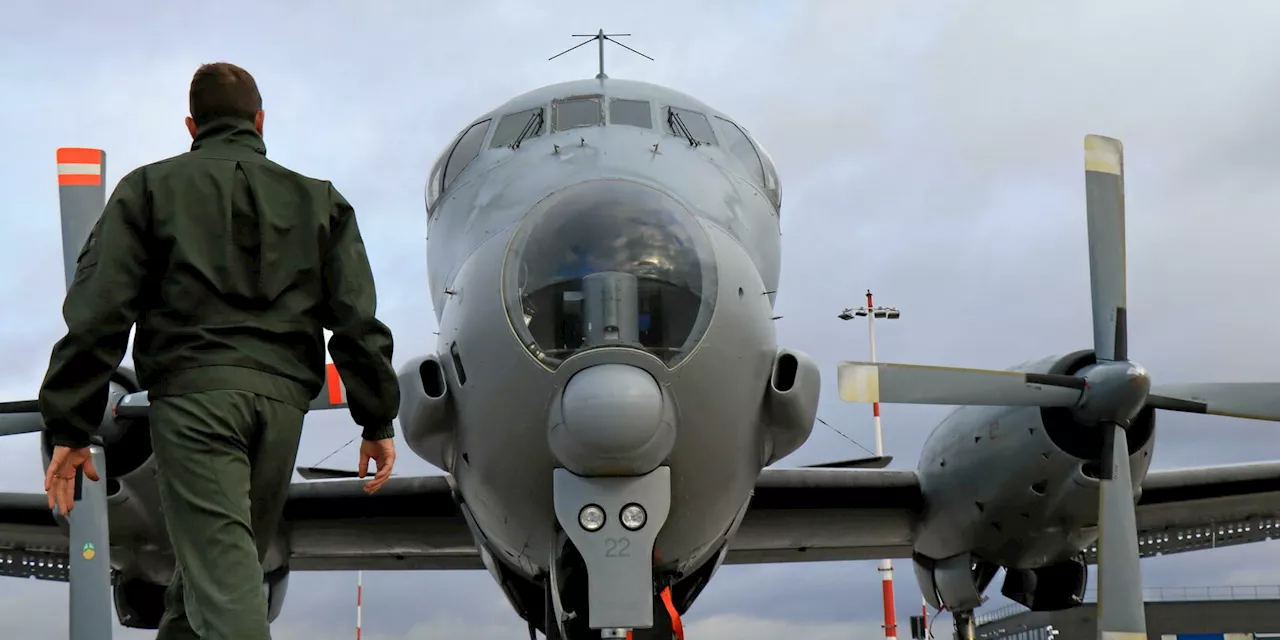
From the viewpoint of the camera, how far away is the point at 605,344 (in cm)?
674

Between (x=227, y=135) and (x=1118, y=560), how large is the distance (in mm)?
9121

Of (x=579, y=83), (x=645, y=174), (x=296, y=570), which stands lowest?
(x=296, y=570)

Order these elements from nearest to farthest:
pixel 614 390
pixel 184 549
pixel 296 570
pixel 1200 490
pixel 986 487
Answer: pixel 184 549 → pixel 614 390 → pixel 986 487 → pixel 1200 490 → pixel 296 570

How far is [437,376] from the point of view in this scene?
7.77 metres

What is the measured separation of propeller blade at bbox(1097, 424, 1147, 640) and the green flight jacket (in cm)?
845

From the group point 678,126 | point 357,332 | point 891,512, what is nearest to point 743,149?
point 678,126

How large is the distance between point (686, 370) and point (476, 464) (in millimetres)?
1690

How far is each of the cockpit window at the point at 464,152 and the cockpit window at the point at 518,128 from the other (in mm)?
170

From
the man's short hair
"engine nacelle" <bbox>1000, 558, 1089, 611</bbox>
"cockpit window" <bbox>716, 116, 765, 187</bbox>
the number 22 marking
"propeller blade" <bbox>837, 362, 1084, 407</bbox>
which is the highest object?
"cockpit window" <bbox>716, 116, 765, 187</bbox>

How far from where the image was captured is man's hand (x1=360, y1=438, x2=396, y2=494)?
354 cm

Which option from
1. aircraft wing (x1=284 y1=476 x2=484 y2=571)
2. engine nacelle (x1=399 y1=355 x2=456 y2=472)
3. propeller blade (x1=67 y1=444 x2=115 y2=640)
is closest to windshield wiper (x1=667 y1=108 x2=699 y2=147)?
engine nacelle (x1=399 y1=355 x2=456 y2=472)

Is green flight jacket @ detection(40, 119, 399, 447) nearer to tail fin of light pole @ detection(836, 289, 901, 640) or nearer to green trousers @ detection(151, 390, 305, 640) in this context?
green trousers @ detection(151, 390, 305, 640)

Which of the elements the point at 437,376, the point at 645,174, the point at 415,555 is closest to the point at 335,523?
the point at 415,555

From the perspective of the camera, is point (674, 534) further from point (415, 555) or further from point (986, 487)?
point (415, 555)
